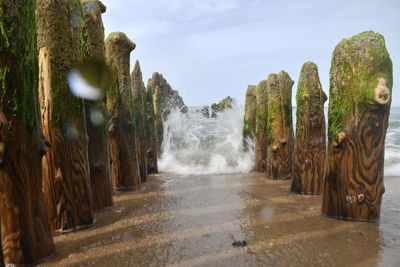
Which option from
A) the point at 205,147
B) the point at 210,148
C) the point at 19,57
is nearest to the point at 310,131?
the point at 19,57

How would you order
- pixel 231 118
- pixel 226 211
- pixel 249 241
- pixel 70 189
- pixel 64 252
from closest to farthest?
1. pixel 64 252
2. pixel 249 241
3. pixel 70 189
4. pixel 226 211
5. pixel 231 118

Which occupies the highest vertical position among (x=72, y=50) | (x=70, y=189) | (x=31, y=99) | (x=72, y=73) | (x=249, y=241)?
(x=72, y=50)

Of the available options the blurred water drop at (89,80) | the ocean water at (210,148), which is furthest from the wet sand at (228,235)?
the ocean water at (210,148)

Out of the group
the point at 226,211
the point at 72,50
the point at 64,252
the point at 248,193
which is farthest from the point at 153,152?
the point at 64,252

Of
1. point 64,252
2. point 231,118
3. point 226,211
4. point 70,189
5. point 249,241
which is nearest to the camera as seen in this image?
point 64,252

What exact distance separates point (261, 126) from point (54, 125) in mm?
6427

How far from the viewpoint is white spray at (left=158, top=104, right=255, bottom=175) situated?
10.4 m

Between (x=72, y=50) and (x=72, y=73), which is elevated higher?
(x=72, y=50)

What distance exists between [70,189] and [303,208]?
3.56m

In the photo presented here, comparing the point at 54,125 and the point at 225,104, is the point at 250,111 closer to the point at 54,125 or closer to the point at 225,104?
the point at 54,125

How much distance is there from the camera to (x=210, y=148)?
566 inches

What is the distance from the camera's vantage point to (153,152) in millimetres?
9953

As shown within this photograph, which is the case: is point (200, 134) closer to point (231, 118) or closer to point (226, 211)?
point (231, 118)

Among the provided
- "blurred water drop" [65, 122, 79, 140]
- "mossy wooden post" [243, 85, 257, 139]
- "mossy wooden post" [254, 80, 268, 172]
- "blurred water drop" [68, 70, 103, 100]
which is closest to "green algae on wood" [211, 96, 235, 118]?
"mossy wooden post" [243, 85, 257, 139]
